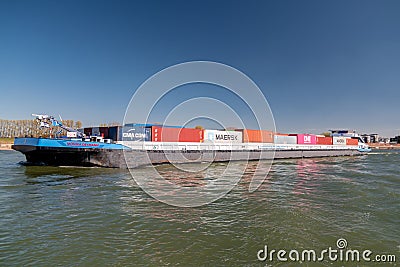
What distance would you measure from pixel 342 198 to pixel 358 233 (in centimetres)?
489

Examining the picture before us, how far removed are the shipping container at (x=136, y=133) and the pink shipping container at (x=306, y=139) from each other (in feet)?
104

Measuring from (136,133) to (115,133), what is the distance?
200 centimetres

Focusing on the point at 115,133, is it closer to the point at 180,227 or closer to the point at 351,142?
the point at 180,227

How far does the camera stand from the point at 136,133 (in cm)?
2509

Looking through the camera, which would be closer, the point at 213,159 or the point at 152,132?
the point at 152,132

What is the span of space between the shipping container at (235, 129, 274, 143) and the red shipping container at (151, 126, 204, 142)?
29.7ft

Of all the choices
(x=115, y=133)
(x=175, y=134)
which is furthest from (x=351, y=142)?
(x=115, y=133)

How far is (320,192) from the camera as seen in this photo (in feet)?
42.3

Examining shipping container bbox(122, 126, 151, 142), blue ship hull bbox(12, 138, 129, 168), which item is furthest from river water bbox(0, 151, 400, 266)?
shipping container bbox(122, 126, 151, 142)

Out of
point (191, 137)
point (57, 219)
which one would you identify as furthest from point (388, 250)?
point (191, 137)

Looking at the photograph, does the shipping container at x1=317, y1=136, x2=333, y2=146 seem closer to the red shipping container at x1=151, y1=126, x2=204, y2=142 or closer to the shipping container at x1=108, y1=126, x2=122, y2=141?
the red shipping container at x1=151, y1=126, x2=204, y2=142

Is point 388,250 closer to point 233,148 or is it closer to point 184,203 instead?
point 184,203

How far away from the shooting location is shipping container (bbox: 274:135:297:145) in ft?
142

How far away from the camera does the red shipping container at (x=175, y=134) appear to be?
86.9 feet
